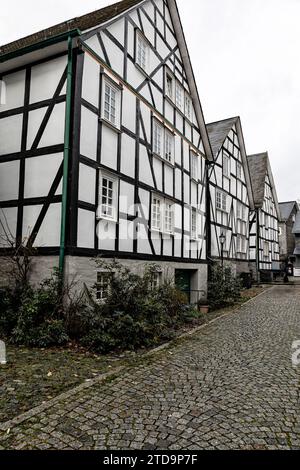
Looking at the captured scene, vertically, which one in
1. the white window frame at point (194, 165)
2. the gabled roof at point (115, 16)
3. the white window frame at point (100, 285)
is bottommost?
the white window frame at point (100, 285)

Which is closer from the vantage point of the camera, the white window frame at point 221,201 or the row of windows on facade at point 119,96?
the row of windows on facade at point 119,96

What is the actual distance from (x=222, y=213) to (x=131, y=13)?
41.2 feet

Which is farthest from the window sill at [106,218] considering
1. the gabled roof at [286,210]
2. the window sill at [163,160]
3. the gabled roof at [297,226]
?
the gabled roof at [286,210]

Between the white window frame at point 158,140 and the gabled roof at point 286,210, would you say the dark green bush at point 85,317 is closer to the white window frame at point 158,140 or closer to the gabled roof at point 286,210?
the white window frame at point 158,140

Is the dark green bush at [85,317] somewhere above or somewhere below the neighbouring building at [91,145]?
below

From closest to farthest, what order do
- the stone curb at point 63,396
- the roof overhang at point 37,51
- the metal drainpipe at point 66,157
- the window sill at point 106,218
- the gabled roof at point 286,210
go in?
the stone curb at point 63,396
the metal drainpipe at point 66,157
the roof overhang at point 37,51
the window sill at point 106,218
the gabled roof at point 286,210

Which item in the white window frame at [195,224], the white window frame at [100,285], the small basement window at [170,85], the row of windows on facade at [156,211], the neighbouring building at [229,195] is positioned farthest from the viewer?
the neighbouring building at [229,195]

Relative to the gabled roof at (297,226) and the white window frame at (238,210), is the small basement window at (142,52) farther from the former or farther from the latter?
the gabled roof at (297,226)

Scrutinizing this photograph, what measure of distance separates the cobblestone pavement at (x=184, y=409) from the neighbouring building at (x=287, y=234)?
39.4m

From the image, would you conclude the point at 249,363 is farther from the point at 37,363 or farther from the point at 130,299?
the point at 37,363

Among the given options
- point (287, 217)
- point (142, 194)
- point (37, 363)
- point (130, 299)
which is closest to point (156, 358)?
point (130, 299)

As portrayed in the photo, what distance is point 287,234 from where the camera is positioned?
4534 cm

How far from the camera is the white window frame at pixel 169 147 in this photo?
13.4 meters

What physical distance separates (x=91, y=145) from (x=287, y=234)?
4187cm
